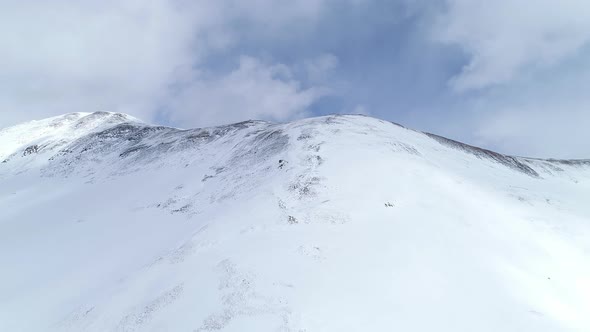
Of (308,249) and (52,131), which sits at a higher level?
(52,131)

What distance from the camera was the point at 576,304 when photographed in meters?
15.3

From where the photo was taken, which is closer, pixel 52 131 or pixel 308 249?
pixel 308 249

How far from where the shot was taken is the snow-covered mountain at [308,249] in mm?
13508

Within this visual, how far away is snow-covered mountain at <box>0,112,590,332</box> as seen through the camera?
13.5 metres

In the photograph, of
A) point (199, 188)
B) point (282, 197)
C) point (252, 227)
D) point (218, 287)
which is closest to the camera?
point (218, 287)

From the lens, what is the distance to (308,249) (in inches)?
670

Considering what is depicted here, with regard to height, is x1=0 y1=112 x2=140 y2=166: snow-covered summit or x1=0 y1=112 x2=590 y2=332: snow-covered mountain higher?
x1=0 y1=112 x2=140 y2=166: snow-covered summit

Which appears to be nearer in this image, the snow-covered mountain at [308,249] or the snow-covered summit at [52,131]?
the snow-covered mountain at [308,249]

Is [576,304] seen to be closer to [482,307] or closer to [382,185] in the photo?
[482,307]

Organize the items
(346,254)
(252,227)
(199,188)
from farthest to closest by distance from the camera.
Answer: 1. (199,188)
2. (252,227)
3. (346,254)

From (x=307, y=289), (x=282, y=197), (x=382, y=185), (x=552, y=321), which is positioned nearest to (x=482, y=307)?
(x=552, y=321)

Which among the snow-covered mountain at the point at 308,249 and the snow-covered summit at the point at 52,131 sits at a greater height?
the snow-covered summit at the point at 52,131

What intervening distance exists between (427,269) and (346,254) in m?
3.29

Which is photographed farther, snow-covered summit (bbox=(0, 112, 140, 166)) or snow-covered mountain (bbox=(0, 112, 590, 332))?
snow-covered summit (bbox=(0, 112, 140, 166))
